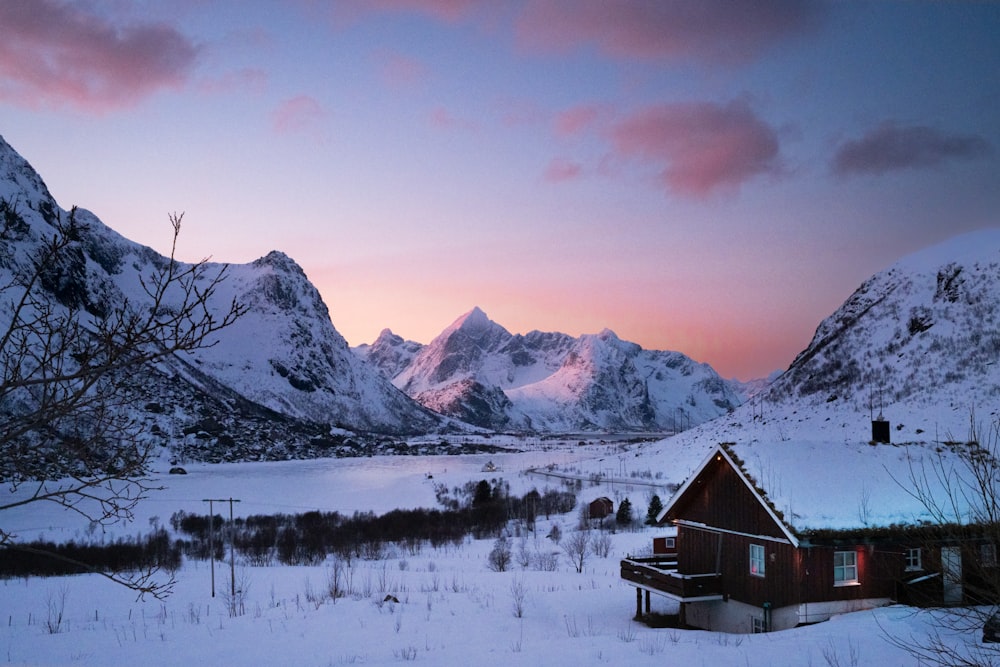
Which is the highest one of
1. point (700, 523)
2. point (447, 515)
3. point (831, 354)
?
point (831, 354)

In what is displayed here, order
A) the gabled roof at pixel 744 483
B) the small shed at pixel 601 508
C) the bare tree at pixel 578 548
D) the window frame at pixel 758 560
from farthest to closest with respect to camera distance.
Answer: the small shed at pixel 601 508
the bare tree at pixel 578 548
the window frame at pixel 758 560
the gabled roof at pixel 744 483

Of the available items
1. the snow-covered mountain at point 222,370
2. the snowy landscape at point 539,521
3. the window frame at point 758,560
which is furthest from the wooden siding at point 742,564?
the snow-covered mountain at point 222,370

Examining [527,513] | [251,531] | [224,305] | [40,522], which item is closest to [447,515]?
[527,513]

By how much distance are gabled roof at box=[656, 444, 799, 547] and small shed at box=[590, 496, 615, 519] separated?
22733 millimetres

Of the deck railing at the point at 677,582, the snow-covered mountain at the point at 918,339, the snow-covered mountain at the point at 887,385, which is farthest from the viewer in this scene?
the snow-covered mountain at the point at 918,339

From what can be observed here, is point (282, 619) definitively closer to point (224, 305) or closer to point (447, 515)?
point (447, 515)

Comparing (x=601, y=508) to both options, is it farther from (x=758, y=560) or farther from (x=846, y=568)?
(x=846, y=568)

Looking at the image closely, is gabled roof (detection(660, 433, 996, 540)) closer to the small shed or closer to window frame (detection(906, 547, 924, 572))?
window frame (detection(906, 547, 924, 572))

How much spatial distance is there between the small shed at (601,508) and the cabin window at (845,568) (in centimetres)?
2747

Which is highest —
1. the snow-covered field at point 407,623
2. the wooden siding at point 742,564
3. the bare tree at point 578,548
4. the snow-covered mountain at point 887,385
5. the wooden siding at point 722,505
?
the snow-covered mountain at point 887,385

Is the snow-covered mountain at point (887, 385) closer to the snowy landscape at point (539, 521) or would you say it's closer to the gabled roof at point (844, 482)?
the gabled roof at point (844, 482)

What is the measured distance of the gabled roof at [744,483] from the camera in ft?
54.9

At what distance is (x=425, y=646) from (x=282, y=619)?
5.18m

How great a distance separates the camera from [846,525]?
16656mm
